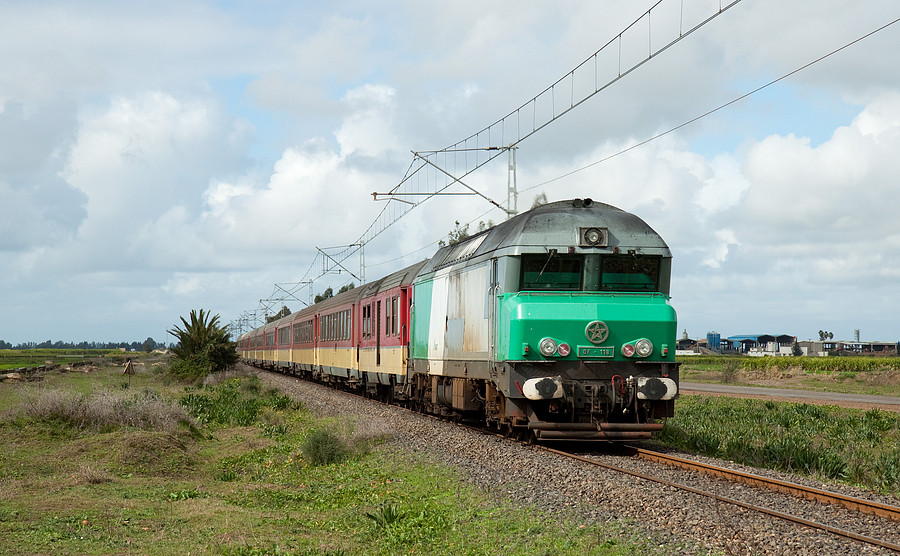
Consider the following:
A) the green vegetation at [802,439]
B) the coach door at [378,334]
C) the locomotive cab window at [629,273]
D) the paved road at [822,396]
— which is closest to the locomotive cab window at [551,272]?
the locomotive cab window at [629,273]

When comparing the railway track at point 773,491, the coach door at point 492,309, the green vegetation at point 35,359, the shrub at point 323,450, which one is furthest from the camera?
the green vegetation at point 35,359

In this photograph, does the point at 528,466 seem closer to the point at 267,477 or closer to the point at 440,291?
the point at 267,477

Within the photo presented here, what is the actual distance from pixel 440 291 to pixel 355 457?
5135mm

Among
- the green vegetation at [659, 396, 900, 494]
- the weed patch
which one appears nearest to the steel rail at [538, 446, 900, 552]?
the green vegetation at [659, 396, 900, 494]

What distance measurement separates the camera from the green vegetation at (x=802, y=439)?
42.6ft

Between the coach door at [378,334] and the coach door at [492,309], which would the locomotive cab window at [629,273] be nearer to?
the coach door at [492,309]

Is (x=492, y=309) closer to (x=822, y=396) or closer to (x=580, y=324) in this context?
(x=580, y=324)

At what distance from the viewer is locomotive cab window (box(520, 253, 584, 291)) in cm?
1370

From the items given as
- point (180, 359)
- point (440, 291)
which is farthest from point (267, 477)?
point (180, 359)

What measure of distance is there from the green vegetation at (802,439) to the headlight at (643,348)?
2531mm

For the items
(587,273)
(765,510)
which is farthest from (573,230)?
(765,510)

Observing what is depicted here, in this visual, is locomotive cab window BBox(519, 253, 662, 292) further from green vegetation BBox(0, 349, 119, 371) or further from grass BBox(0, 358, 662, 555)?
green vegetation BBox(0, 349, 119, 371)

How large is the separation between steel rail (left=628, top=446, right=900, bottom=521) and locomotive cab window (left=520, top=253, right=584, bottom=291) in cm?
291

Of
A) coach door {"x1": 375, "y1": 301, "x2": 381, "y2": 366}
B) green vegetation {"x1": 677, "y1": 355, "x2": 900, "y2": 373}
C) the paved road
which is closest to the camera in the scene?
coach door {"x1": 375, "y1": 301, "x2": 381, "y2": 366}
